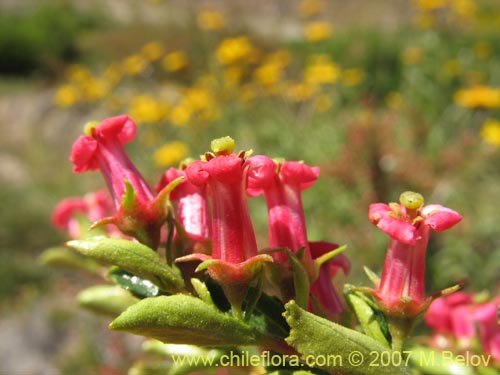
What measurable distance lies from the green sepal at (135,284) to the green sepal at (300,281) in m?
0.17

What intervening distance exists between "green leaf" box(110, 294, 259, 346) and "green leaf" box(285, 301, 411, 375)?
0.07 m

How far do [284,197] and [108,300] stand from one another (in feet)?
1.10

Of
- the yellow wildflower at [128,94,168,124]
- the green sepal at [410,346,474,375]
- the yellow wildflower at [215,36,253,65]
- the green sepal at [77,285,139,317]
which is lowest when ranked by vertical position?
the green sepal at [410,346,474,375]

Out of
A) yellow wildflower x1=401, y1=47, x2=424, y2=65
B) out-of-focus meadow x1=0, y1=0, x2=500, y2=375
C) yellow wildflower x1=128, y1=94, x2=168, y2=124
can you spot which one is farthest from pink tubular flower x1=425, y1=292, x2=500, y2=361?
yellow wildflower x1=401, y1=47, x2=424, y2=65

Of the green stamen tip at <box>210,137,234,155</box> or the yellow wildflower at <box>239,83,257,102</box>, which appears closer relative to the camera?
the green stamen tip at <box>210,137,234,155</box>

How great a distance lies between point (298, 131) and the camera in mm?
5031

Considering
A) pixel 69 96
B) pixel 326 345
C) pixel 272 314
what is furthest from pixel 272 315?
pixel 69 96

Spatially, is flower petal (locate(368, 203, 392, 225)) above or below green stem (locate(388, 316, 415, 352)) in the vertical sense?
above

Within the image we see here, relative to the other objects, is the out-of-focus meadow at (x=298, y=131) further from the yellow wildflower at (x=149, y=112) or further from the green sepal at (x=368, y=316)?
the green sepal at (x=368, y=316)

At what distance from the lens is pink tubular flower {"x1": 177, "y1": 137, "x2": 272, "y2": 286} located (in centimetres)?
66

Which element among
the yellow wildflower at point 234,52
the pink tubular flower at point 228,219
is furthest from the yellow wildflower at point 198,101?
the pink tubular flower at point 228,219

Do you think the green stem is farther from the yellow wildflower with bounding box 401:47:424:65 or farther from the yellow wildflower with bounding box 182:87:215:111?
the yellow wildflower with bounding box 401:47:424:65

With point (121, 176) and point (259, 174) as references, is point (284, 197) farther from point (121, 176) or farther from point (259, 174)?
point (121, 176)

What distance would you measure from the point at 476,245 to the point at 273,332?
3.45 meters
